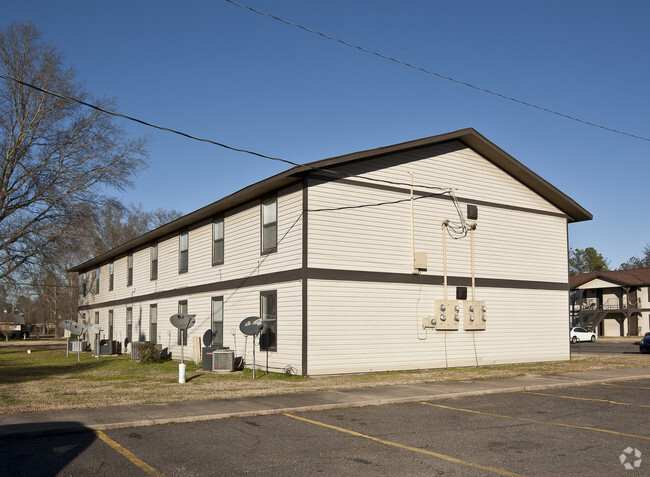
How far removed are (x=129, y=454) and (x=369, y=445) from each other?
11.0ft

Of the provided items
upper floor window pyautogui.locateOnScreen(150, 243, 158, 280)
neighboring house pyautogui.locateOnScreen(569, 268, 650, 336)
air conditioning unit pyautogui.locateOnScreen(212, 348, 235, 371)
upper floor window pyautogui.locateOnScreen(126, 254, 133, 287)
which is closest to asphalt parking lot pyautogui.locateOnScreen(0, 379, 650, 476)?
air conditioning unit pyautogui.locateOnScreen(212, 348, 235, 371)

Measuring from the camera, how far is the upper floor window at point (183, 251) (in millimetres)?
27359

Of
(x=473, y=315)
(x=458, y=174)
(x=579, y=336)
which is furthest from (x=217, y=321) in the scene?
(x=579, y=336)

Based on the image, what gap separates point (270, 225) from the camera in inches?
808

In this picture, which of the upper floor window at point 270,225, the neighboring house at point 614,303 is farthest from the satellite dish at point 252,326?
the neighboring house at point 614,303

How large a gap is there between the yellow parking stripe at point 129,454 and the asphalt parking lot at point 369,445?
14 mm

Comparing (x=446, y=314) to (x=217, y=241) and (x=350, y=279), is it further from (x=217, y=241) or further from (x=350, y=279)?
(x=217, y=241)

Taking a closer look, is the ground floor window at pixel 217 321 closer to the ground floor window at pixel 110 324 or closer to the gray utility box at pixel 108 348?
the gray utility box at pixel 108 348

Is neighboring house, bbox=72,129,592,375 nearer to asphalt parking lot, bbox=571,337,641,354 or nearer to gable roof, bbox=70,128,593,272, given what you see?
gable roof, bbox=70,128,593,272

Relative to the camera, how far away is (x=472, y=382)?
1673 cm

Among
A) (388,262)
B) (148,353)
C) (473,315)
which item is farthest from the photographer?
(148,353)

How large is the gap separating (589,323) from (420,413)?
57037 millimetres

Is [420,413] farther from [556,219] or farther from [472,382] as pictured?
[556,219]

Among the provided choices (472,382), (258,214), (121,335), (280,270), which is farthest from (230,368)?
(121,335)
